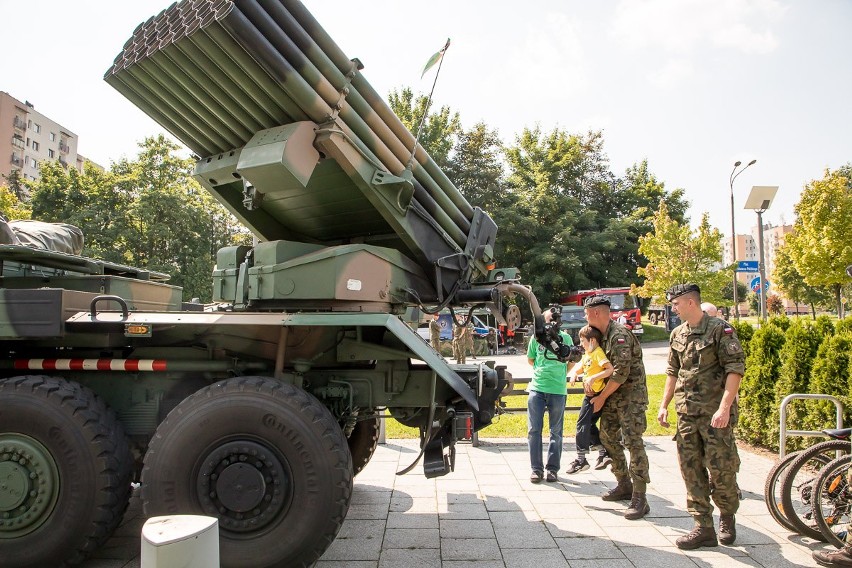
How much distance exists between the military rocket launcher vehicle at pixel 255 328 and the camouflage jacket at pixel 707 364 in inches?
41.5

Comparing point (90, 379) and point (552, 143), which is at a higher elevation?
point (552, 143)

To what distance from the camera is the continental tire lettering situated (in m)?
3.45

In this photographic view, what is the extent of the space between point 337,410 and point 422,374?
65cm

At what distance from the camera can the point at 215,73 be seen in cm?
396

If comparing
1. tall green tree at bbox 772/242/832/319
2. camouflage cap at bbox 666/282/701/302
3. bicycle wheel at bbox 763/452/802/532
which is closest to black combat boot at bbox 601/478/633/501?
bicycle wheel at bbox 763/452/802/532

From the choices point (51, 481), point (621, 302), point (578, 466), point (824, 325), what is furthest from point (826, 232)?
point (51, 481)

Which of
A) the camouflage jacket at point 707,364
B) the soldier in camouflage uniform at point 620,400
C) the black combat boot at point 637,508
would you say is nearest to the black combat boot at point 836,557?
the camouflage jacket at point 707,364

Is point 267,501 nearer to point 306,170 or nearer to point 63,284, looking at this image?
point 306,170

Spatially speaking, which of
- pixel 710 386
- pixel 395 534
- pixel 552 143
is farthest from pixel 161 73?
pixel 552 143

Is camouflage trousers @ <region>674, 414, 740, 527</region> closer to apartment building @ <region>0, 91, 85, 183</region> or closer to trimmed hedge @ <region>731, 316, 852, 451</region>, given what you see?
trimmed hedge @ <region>731, 316, 852, 451</region>

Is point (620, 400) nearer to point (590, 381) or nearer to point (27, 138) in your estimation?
point (590, 381)

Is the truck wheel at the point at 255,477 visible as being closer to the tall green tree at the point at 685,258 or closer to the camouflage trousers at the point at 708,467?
the camouflage trousers at the point at 708,467

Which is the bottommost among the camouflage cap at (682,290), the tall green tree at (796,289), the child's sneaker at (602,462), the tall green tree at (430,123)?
the child's sneaker at (602,462)

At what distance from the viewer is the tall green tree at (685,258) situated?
82.1ft
